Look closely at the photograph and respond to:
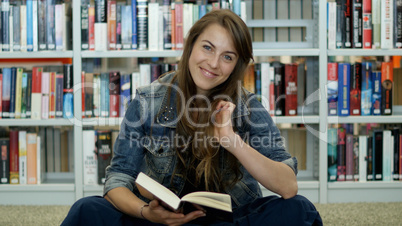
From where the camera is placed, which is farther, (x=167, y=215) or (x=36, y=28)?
(x=36, y=28)

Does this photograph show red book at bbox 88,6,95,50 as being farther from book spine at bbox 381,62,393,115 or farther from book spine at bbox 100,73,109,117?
book spine at bbox 381,62,393,115

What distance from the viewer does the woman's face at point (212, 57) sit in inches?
53.0

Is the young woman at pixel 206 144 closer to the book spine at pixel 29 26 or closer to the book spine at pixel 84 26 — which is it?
the book spine at pixel 84 26

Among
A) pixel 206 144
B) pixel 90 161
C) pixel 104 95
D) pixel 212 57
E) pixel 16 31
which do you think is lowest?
pixel 90 161

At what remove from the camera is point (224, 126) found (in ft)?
4.01

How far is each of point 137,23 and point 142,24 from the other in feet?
0.08

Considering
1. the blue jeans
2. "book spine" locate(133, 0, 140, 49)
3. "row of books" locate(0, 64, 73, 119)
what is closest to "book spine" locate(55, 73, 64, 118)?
"row of books" locate(0, 64, 73, 119)

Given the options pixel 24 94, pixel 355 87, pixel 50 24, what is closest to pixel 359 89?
pixel 355 87

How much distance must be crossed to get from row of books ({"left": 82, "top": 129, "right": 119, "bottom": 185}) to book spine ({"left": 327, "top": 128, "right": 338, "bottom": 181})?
3.51 ft

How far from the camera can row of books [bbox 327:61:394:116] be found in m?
2.34

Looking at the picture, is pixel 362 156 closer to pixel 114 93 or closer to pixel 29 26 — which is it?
pixel 114 93

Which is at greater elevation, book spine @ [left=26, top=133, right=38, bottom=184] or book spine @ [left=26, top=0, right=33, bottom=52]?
book spine @ [left=26, top=0, right=33, bottom=52]

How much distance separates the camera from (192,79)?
57.6 inches

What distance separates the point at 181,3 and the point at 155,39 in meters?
0.21
